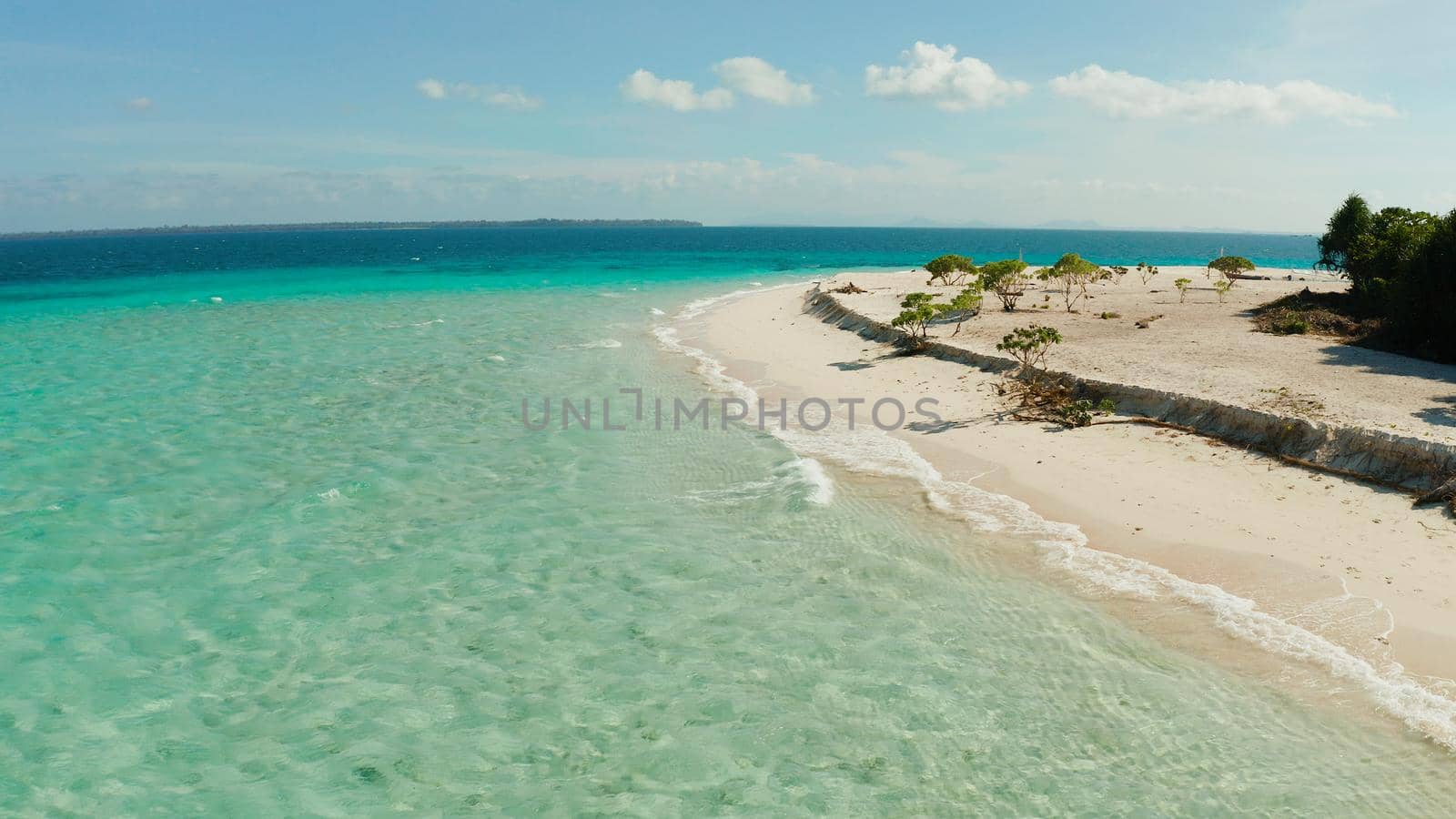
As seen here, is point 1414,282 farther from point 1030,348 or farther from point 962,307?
point 962,307

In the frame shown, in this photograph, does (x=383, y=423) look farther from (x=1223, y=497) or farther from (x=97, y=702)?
(x=1223, y=497)

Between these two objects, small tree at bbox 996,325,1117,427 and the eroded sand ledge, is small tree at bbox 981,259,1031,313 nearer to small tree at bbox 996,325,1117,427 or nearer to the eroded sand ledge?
small tree at bbox 996,325,1117,427

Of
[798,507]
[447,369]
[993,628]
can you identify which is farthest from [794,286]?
[993,628]

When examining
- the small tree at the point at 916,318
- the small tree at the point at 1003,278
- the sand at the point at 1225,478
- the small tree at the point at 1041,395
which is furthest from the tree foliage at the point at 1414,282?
the small tree at the point at 916,318

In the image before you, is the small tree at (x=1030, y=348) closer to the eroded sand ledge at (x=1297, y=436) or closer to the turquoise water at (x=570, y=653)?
the eroded sand ledge at (x=1297, y=436)

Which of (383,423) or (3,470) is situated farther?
(383,423)

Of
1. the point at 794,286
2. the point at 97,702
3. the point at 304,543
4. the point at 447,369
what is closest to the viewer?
the point at 97,702
